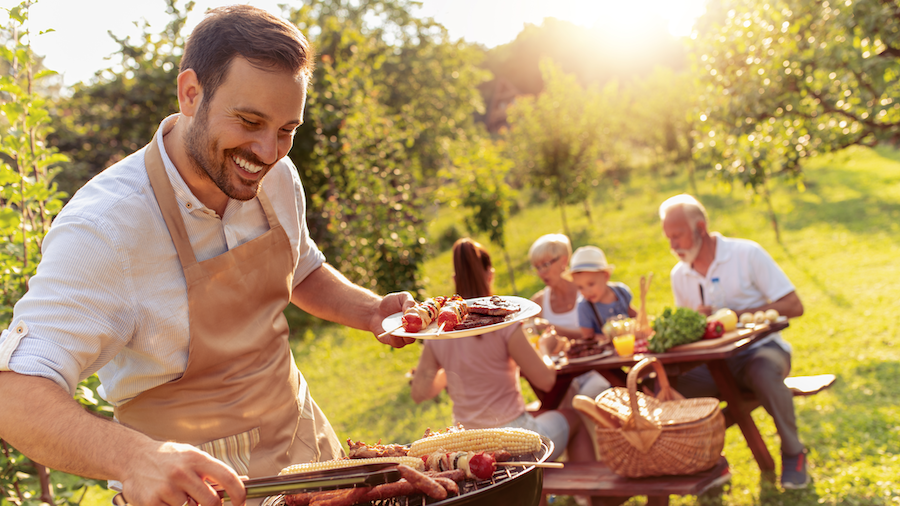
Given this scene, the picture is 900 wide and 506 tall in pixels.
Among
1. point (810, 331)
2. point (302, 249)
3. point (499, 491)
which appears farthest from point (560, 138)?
point (499, 491)

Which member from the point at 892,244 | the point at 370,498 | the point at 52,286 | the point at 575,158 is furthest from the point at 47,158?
the point at 575,158

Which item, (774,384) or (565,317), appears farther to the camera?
(565,317)

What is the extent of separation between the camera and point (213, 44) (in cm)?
167

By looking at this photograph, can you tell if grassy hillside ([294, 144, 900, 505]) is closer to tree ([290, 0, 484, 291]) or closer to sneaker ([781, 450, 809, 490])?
sneaker ([781, 450, 809, 490])

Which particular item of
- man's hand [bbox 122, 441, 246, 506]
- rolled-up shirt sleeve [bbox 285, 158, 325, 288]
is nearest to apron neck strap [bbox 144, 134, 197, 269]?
rolled-up shirt sleeve [bbox 285, 158, 325, 288]

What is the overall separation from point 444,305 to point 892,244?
40.9 ft

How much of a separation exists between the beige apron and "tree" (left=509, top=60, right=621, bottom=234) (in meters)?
16.1

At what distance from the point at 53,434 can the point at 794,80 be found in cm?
605

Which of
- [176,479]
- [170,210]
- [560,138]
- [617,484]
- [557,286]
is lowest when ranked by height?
[617,484]

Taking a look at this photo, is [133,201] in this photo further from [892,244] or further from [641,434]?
[892,244]

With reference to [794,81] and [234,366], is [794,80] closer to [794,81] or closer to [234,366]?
[794,81]

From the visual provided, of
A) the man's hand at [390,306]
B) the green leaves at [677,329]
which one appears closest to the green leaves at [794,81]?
the green leaves at [677,329]

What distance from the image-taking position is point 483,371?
4.21 meters

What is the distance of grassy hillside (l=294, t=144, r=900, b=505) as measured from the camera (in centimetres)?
483
